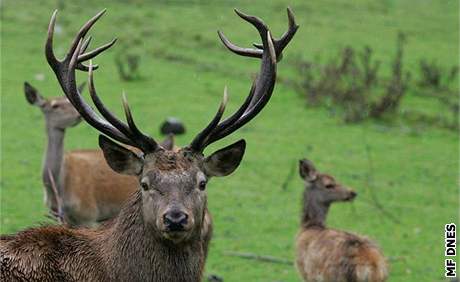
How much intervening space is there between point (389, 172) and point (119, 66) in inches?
246

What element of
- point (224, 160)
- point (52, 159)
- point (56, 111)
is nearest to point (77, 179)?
point (52, 159)

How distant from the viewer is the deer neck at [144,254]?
522 cm

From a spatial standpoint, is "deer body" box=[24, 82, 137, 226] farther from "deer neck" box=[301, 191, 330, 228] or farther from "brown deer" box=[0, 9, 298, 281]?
"brown deer" box=[0, 9, 298, 281]

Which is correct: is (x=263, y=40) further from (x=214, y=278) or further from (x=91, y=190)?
(x=91, y=190)

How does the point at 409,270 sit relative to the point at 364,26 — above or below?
below

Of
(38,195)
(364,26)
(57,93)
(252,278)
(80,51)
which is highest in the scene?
(364,26)

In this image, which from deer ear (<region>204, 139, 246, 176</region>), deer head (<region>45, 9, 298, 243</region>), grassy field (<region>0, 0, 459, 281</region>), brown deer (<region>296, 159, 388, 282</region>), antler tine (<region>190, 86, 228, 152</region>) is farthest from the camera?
grassy field (<region>0, 0, 459, 281</region>)

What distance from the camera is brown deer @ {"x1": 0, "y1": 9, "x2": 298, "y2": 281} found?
5.15 meters

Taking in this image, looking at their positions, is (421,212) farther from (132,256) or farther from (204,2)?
(204,2)

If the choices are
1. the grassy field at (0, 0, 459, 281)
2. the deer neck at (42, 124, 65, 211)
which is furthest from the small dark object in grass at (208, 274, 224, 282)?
the deer neck at (42, 124, 65, 211)

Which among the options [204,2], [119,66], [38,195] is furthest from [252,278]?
[204,2]

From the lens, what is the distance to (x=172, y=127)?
45.3ft

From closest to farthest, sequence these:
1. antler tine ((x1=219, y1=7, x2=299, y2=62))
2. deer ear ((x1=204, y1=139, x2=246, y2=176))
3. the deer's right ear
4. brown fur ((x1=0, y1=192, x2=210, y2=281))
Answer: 1. brown fur ((x1=0, y1=192, x2=210, y2=281))
2. deer ear ((x1=204, y1=139, x2=246, y2=176))
3. antler tine ((x1=219, y1=7, x2=299, y2=62))
4. the deer's right ear

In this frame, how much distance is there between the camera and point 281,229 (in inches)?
416
